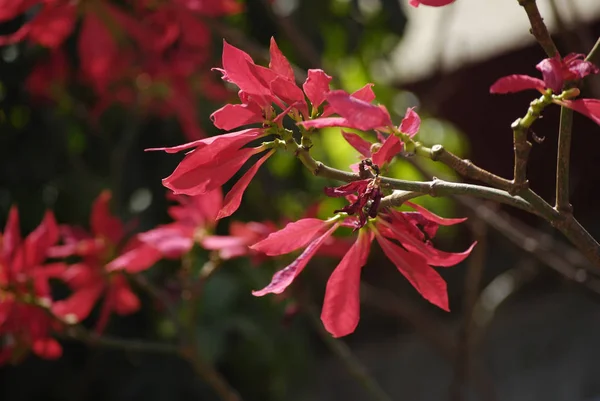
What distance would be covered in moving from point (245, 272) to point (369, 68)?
505 mm

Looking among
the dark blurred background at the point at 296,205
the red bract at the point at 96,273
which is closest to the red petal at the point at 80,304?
the red bract at the point at 96,273

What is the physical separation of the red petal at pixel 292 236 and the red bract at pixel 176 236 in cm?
31

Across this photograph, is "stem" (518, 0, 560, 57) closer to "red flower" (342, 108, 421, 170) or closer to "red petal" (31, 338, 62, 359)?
"red flower" (342, 108, 421, 170)

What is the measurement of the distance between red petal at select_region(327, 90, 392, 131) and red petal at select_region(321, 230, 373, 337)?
0.45 ft

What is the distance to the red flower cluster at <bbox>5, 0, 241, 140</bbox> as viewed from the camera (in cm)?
109

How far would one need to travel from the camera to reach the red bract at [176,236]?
2.93 ft

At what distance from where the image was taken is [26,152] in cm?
131

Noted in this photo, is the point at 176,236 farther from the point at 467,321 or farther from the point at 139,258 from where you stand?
the point at 467,321

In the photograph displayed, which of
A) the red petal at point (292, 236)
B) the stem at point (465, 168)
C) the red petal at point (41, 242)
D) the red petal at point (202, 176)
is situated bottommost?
the red petal at point (41, 242)

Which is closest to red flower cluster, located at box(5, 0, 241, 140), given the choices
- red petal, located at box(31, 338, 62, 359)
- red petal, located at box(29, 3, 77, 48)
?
red petal, located at box(29, 3, 77, 48)

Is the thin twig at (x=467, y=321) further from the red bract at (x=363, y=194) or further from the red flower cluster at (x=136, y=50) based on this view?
the red bract at (x=363, y=194)

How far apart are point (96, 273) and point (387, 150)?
1.97 ft

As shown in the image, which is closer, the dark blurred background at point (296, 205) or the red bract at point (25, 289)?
the red bract at point (25, 289)

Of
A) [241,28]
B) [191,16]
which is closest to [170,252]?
[191,16]
